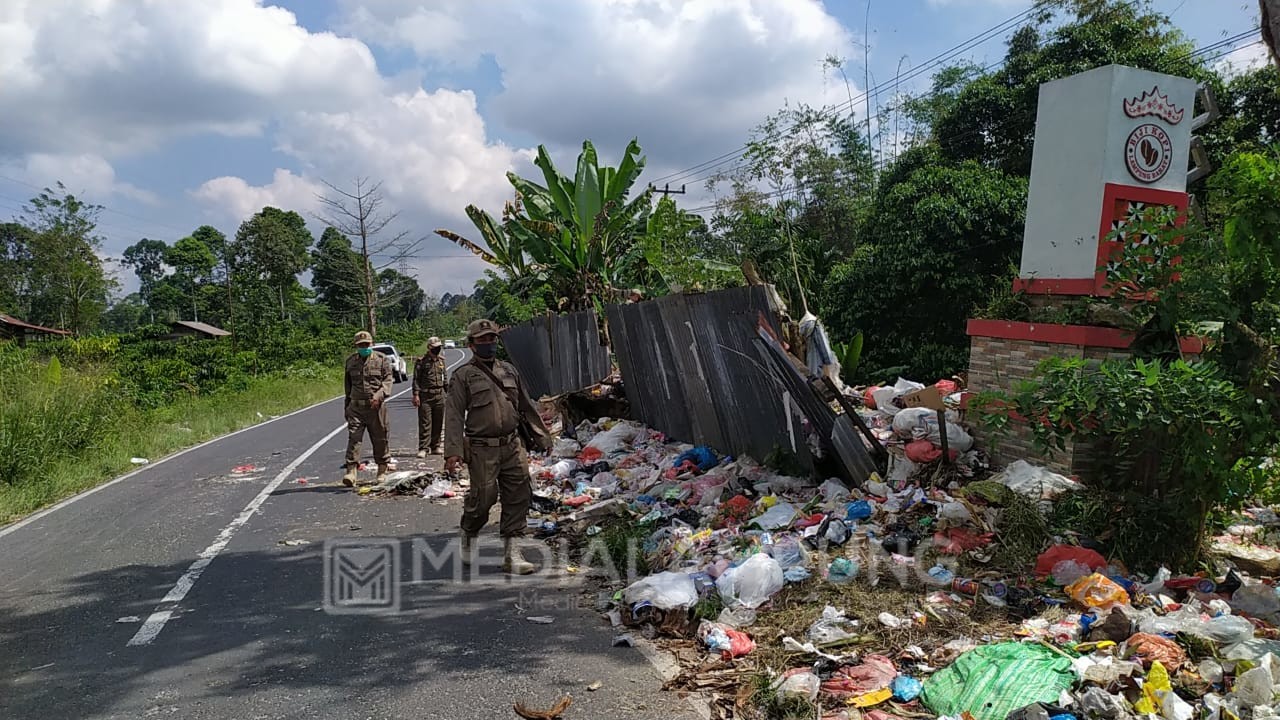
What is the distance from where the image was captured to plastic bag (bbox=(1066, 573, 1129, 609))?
3.95 m

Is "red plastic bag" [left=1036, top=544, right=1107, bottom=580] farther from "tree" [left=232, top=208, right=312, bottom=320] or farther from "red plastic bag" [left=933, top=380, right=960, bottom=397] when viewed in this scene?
"tree" [left=232, top=208, right=312, bottom=320]

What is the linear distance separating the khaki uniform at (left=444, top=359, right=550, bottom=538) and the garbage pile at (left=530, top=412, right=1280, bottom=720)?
1148 millimetres

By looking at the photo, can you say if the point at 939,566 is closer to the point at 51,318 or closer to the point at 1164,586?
the point at 1164,586

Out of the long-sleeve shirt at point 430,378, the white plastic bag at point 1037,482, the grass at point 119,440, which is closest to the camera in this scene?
the white plastic bag at point 1037,482

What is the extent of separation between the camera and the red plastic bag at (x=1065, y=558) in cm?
428

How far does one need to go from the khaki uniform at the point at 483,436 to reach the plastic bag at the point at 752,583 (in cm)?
204

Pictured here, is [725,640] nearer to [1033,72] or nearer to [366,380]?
[366,380]

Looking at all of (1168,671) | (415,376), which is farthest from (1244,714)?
(415,376)

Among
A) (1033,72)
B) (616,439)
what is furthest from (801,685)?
(1033,72)

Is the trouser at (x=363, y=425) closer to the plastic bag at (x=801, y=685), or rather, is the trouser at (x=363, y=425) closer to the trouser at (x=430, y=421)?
the trouser at (x=430, y=421)

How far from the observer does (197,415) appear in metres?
17.5

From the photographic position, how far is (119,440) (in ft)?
40.0

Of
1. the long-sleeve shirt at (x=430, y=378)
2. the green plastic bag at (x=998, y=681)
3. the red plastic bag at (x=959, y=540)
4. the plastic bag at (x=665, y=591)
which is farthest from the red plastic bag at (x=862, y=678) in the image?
the long-sleeve shirt at (x=430, y=378)

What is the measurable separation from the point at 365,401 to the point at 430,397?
197cm
